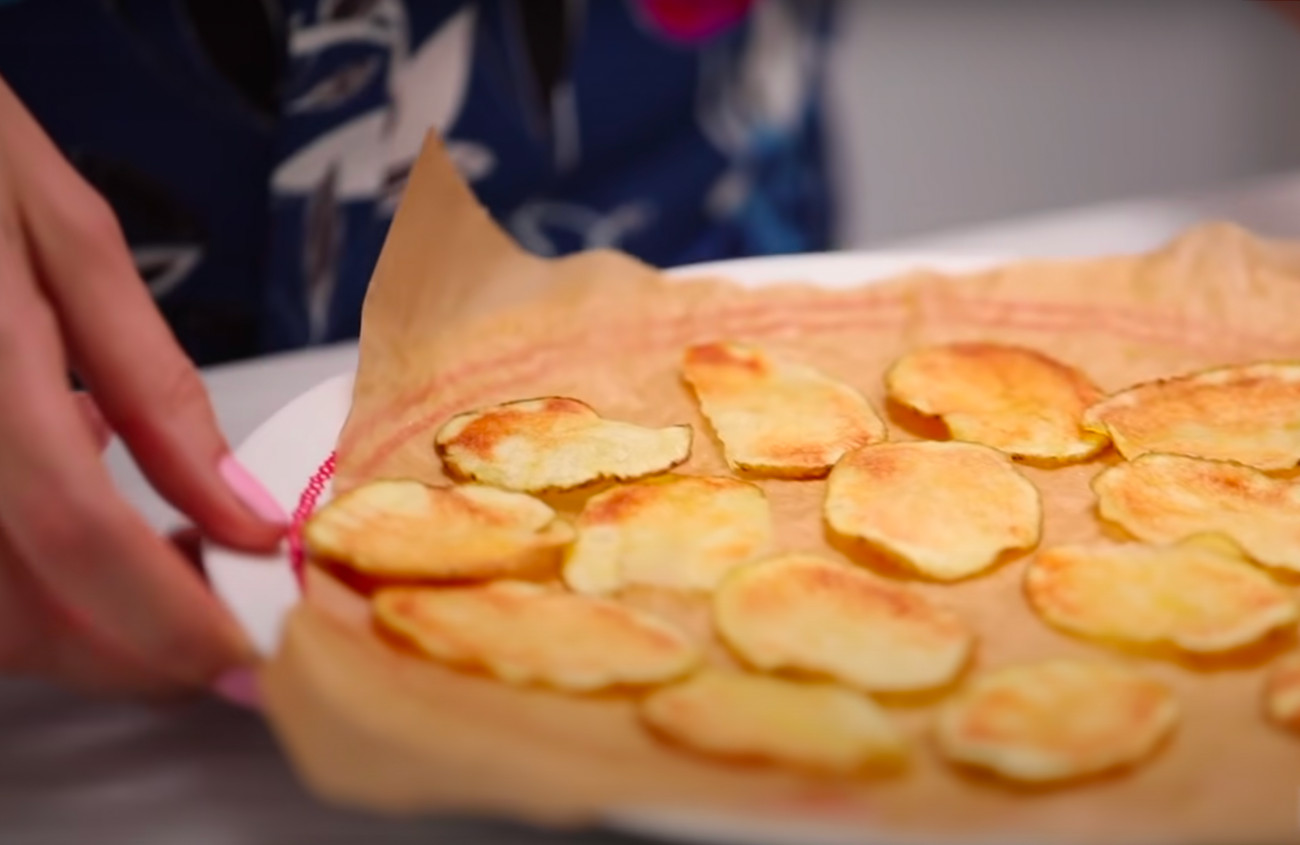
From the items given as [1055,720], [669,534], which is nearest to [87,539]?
[669,534]

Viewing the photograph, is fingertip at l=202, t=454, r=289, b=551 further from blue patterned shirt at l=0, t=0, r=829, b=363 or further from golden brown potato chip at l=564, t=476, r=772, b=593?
blue patterned shirt at l=0, t=0, r=829, b=363

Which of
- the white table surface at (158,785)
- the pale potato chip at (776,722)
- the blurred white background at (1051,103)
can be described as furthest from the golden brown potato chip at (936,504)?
the blurred white background at (1051,103)

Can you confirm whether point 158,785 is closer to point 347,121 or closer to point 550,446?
point 550,446

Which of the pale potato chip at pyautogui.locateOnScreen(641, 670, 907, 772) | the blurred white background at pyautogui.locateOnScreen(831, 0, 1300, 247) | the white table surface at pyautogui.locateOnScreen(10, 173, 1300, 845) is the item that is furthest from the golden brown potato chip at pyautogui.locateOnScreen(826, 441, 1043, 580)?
the blurred white background at pyautogui.locateOnScreen(831, 0, 1300, 247)

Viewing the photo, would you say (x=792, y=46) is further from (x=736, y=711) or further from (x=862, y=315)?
(x=736, y=711)

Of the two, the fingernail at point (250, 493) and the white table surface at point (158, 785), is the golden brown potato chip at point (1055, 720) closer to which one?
the white table surface at point (158, 785)

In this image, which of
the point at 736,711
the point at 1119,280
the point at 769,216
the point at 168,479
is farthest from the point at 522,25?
the point at 736,711
